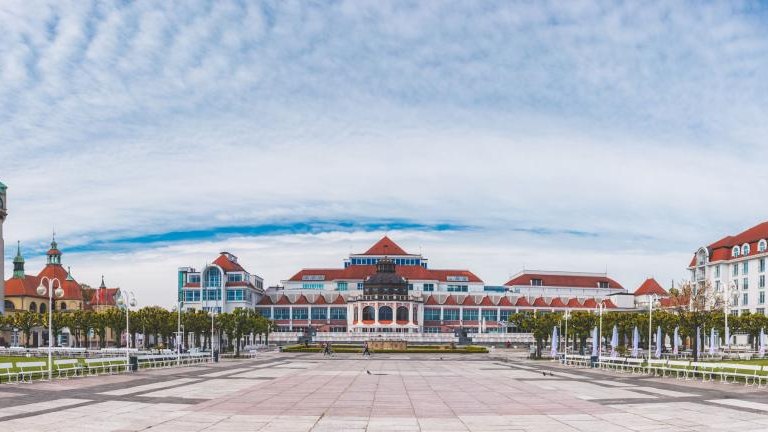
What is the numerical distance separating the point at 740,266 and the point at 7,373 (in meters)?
139

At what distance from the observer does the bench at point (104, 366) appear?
4891 cm

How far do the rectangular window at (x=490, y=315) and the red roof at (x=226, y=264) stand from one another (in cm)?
5588

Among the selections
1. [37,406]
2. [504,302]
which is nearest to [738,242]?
[504,302]

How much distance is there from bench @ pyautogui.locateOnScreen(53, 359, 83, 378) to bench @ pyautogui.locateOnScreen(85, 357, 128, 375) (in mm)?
777

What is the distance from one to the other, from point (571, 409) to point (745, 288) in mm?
128644

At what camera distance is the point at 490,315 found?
6870 inches

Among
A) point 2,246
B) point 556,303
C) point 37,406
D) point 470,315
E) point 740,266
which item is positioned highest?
point 2,246

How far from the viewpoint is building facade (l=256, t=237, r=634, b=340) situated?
165375 millimetres

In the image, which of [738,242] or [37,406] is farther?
[738,242]

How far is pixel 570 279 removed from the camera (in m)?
189

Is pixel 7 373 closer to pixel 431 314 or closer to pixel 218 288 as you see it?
pixel 218 288

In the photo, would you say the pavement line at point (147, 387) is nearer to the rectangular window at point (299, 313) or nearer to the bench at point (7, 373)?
the bench at point (7, 373)

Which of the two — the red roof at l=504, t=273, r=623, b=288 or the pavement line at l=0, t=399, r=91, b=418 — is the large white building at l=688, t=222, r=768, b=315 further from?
the pavement line at l=0, t=399, r=91, b=418

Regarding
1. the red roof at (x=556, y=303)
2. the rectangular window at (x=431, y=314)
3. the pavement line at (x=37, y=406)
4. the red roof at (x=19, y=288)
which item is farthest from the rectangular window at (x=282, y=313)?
the pavement line at (x=37, y=406)
